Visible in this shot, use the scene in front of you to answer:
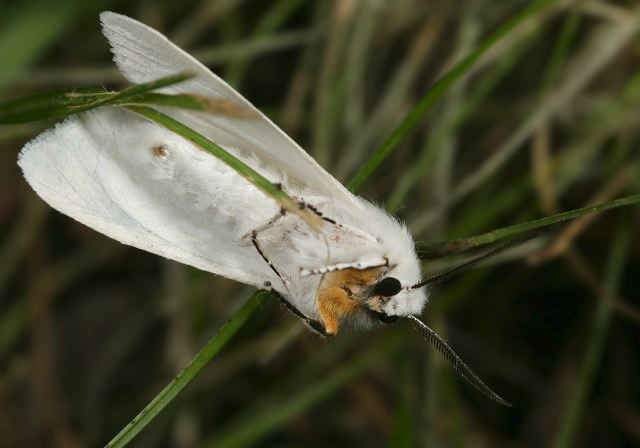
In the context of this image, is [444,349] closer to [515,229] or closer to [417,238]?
[515,229]

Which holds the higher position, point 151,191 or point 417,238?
point 151,191

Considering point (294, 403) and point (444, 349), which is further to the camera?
point (294, 403)

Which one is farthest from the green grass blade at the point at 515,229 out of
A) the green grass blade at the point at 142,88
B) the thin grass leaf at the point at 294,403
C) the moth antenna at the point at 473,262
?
the thin grass leaf at the point at 294,403

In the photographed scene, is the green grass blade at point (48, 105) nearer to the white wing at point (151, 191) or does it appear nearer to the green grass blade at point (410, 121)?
the white wing at point (151, 191)

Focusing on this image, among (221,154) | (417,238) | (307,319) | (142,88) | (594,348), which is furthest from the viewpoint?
(417,238)

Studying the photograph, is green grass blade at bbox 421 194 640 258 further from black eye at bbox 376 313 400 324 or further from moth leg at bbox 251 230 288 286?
moth leg at bbox 251 230 288 286

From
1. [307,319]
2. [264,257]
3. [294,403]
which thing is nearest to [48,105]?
[264,257]
